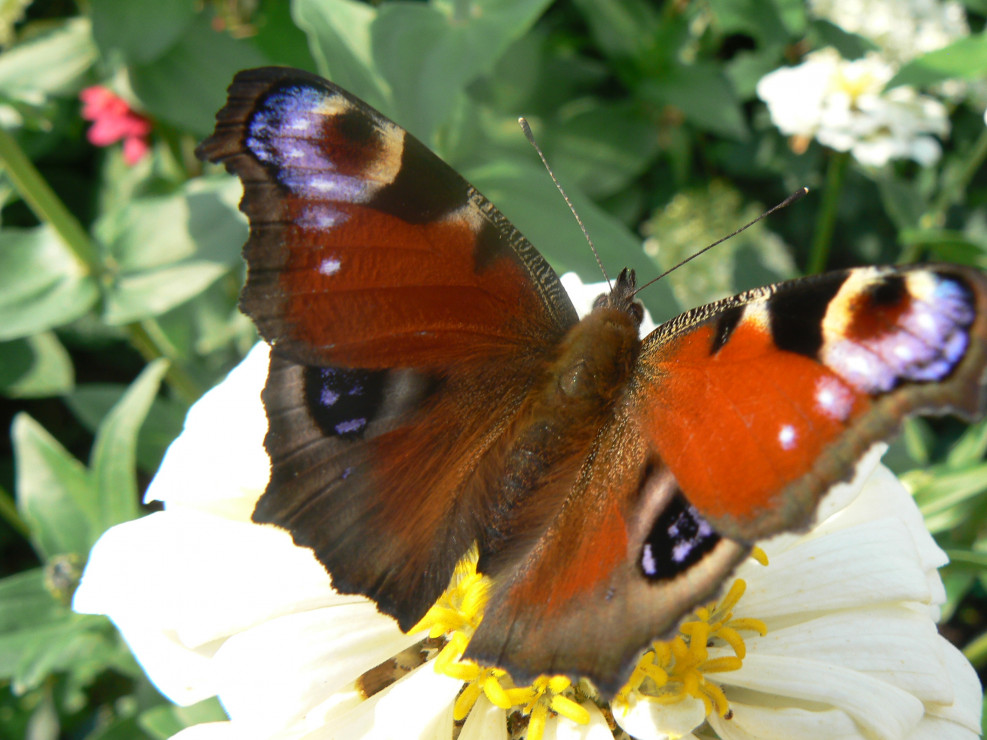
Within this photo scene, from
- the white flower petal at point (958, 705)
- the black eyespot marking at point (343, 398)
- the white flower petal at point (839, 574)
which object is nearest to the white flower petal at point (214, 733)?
the black eyespot marking at point (343, 398)

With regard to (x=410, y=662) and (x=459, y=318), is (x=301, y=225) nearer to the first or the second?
(x=459, y=318)

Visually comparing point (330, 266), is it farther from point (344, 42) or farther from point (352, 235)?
point (344, 42)

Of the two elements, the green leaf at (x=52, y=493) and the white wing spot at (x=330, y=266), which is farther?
the green leaf at (x=52, y=493)

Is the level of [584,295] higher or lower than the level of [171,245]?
higher

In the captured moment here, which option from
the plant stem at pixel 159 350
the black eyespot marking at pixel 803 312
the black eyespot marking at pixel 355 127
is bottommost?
the plant stem at pixel 159 350

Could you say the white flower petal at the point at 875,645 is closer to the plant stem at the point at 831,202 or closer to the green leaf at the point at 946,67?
the green leaf at the point at 946,67

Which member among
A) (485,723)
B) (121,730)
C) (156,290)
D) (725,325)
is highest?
(725,325)

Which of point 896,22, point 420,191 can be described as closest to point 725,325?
point 420,191
